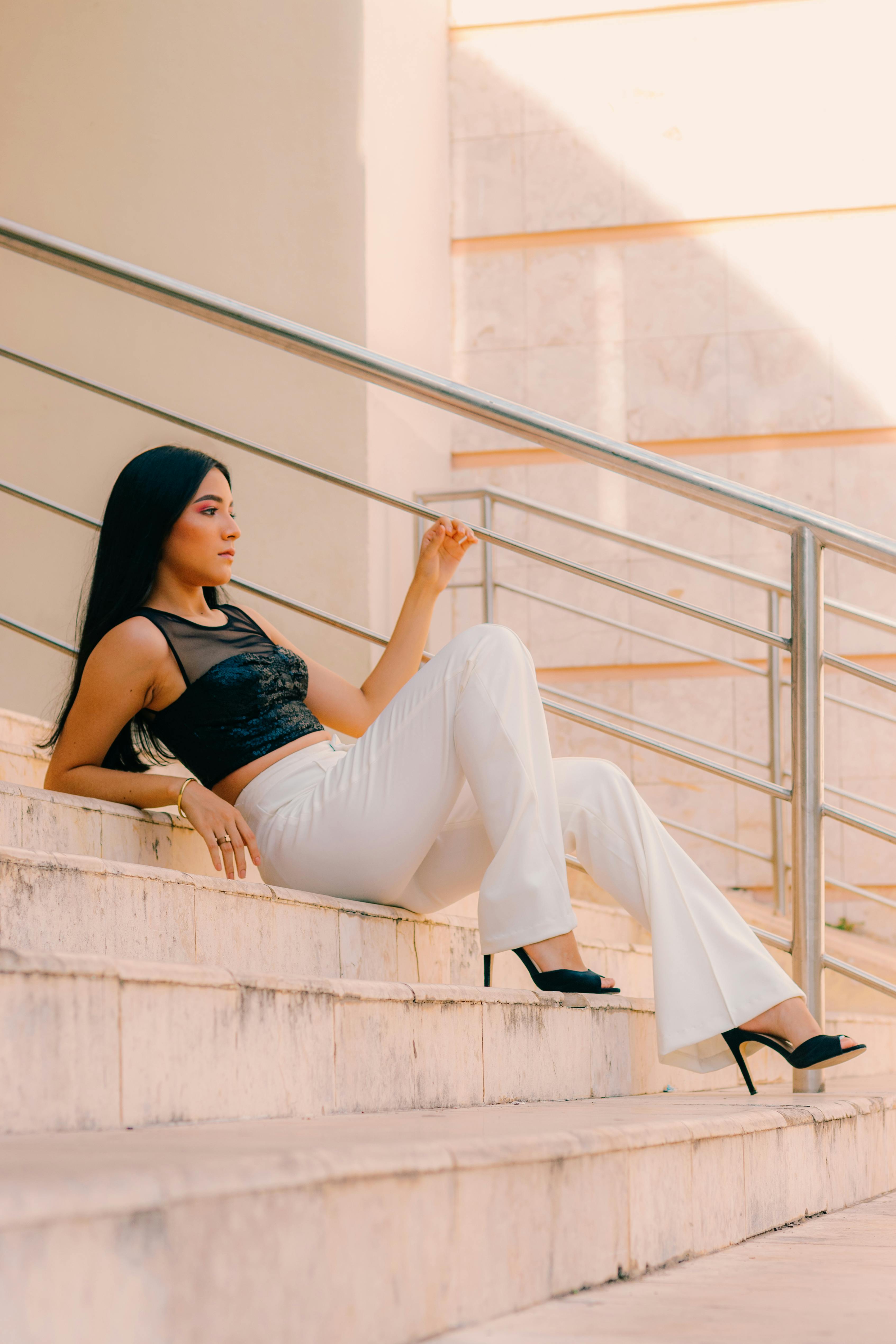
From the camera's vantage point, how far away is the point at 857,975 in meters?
1.79

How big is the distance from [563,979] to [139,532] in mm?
877

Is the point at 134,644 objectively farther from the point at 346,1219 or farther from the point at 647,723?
the point at 647,723

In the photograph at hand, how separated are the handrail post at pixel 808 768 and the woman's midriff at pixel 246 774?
27.1 inches

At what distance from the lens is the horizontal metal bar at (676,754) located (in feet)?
6.22

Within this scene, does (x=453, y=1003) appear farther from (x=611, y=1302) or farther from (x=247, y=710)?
(x=247, y=710)

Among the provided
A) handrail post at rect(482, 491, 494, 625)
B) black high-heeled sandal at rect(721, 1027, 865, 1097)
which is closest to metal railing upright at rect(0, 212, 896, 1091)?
black high-heeled sandal at rect(721, 1027, 865, 1097)

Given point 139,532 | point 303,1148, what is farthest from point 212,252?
point 303,1148

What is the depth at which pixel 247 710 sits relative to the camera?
1.85 m

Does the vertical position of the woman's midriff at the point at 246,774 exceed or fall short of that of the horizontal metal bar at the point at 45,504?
it falls short

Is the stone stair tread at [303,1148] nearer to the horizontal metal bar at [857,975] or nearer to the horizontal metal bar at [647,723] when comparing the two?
the horizontal metal bar at [857,975]

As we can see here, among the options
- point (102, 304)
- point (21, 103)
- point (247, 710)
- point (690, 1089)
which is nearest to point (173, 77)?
point (21, 103)

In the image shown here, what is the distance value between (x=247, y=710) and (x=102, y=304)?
248 centimetres

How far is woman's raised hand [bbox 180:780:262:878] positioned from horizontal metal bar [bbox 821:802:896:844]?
76 centimetres

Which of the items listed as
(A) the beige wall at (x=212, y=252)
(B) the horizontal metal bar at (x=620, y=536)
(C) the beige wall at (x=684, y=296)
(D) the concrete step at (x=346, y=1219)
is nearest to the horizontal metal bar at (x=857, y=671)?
(B) the horizontal metal bar at (x=620, y=536)
